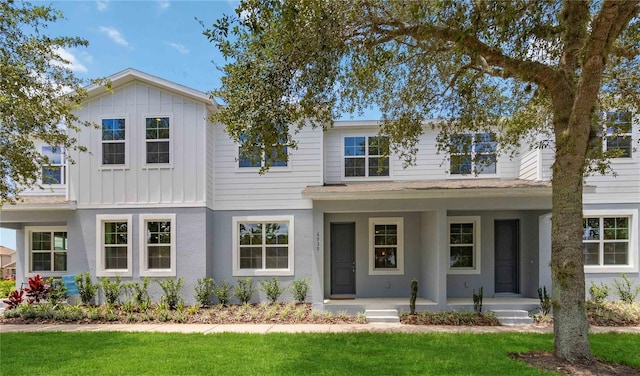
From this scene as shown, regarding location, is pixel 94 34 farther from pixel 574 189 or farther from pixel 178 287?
pixel 574 189

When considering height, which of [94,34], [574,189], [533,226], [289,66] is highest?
[94,34]

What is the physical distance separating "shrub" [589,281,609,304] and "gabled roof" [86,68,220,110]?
1147cm

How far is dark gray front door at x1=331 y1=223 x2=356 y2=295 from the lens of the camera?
1179 cm

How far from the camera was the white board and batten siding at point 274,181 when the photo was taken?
1158 centimetres

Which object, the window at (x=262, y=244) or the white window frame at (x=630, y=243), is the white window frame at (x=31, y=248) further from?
the white window frame at (x=630, y=243)

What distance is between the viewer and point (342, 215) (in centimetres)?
1182

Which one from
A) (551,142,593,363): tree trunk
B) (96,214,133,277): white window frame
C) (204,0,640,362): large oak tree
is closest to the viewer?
(204,0,640,362): large oak tree

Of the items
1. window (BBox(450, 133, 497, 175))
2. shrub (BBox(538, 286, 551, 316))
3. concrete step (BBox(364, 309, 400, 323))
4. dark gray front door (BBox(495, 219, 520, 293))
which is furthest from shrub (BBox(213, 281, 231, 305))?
shrub (BBox(538, 286, 551, 316))

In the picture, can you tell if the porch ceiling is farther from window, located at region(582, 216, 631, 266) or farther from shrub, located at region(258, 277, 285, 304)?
shrub, located at region(258, 277, 285, 304)

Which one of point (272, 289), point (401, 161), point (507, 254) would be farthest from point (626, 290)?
point (272, 289)

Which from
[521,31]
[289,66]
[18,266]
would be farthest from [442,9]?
[18,266]

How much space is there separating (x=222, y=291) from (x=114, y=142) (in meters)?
5.36

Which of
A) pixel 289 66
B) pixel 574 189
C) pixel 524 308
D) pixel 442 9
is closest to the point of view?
pixel 442 9

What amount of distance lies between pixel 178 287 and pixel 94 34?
666 centimetres
